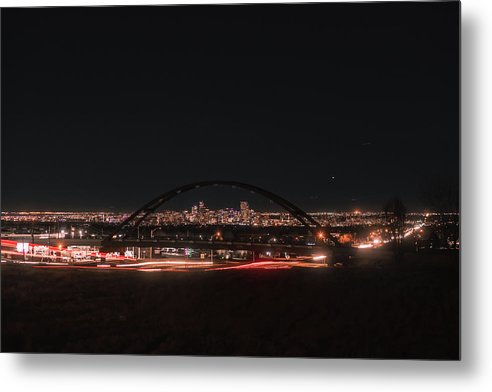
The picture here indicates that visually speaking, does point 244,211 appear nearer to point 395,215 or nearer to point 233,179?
point 233,179

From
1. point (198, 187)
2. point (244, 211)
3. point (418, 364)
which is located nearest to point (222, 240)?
point (244, 211)

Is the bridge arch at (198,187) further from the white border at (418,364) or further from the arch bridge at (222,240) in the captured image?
the white border at (418,364)

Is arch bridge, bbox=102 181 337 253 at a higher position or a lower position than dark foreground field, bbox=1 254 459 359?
higher

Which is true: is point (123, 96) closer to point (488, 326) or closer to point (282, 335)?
point (282, 335)

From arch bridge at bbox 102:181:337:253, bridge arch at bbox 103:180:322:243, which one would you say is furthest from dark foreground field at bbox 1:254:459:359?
bridge arch at bbox 103:180:322:243

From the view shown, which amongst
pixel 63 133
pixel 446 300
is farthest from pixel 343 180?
pixel 63 133

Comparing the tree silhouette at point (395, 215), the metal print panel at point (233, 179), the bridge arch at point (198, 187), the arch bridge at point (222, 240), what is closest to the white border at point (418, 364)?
the metal print panel at point (233, 179)

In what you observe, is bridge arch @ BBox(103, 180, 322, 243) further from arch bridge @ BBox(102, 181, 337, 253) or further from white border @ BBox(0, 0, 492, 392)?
white border @ BBox(0, 0, 492, 392)
